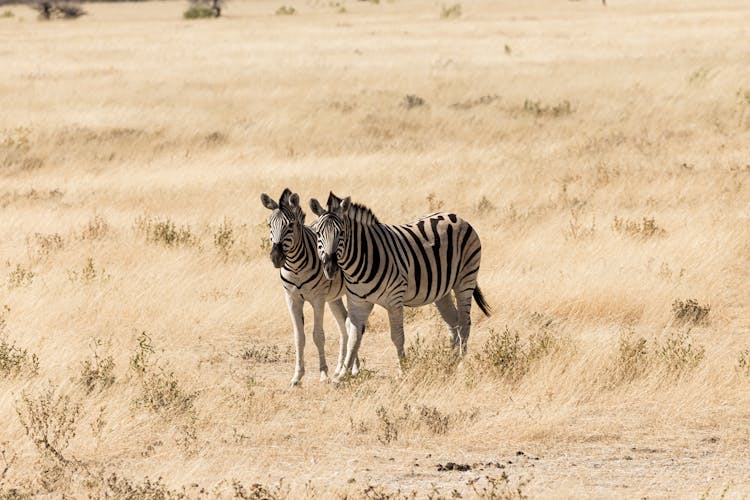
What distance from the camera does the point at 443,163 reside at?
1933 centimetres

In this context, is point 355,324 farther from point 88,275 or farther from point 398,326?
point 88,275

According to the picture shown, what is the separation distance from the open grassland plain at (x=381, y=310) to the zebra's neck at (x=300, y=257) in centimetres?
101

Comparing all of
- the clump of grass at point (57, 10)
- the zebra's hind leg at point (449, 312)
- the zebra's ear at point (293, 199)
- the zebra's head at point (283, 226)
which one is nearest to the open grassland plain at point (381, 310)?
the zebra's hind leg at point (449, 312)

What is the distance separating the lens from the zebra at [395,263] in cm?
842

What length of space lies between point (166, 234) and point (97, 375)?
5.46 m

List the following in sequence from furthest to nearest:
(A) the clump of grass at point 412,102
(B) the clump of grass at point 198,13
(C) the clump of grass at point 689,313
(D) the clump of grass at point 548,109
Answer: (B) the clump of grass at point 198,13 < (A) the clump of grass at point 412,102 < (D) the clump of grass at point 548,109 < (C) the clump of grass at point 689,313

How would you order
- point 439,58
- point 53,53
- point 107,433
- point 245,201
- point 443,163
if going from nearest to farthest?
point 107,433 → point 245,201 → point 443,163 → point 439,58 → point 53,53

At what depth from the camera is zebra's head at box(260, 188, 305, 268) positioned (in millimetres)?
8438

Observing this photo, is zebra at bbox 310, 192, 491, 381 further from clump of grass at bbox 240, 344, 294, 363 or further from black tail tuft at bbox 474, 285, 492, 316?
clump of grass at bbox 240, 344, 294, 363

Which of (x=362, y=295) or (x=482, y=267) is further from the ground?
(x=362, y=295)

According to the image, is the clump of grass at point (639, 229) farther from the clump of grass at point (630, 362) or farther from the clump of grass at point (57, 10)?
the clump of grass at point (57, 10)

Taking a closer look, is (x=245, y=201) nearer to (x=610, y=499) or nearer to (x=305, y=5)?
(x=610, y=499)

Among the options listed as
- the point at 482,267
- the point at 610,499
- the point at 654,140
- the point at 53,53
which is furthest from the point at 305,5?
the point at 610,499

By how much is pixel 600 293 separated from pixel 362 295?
3.59 meters
